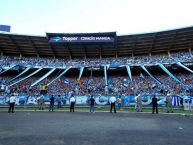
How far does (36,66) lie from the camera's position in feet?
168

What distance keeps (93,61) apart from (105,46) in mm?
4378

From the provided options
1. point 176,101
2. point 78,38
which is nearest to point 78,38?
point 78,38

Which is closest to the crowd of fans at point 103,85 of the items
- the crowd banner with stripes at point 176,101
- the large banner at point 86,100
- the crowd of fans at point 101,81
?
the crowd of fans at point 101,81

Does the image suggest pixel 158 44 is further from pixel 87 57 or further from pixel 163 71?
pixel 87 57

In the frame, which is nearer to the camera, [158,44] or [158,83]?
[158,83]

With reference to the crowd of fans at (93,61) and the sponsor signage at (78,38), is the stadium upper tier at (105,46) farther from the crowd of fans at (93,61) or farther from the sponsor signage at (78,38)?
the crowd of fans at (93,61)

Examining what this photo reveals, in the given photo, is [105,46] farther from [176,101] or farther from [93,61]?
[176,101]

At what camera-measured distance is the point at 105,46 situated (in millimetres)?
50312

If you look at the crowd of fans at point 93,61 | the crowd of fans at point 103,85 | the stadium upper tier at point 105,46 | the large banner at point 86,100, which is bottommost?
the large banner at point 86,100

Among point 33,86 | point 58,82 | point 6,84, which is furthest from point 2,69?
point 58,82

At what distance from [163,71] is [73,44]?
18335 millimetres

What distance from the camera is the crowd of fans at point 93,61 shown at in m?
48.2

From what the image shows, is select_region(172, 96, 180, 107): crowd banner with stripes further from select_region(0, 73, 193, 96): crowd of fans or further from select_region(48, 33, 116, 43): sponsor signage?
select_region(48, 33, 116, 43): sponsor signage

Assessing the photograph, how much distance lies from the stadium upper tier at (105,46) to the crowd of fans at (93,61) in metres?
1.21
